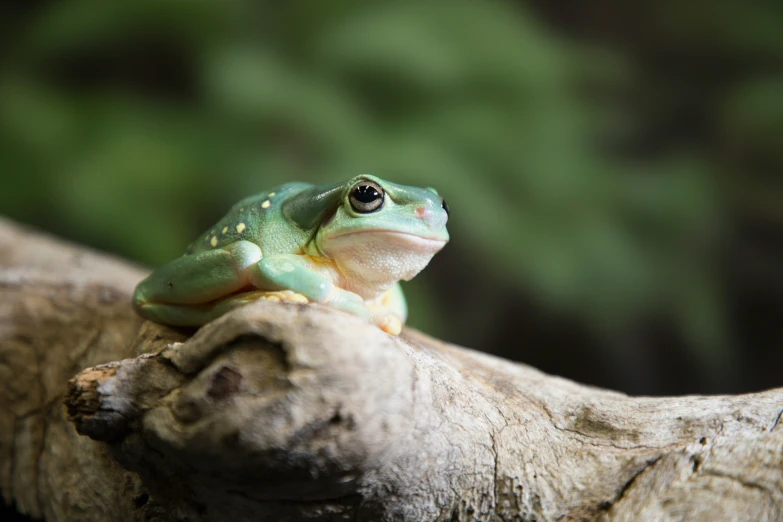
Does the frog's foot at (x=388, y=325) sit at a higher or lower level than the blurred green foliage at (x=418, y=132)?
lower

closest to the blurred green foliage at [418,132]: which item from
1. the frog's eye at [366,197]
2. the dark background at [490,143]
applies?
the dark background at [490,143]

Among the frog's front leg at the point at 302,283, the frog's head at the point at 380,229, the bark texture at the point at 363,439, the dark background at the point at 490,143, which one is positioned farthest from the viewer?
the dark background at the point at 490,143

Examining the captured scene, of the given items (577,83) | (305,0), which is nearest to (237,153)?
(305,0)

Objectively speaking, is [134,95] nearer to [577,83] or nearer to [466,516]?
[577,83]

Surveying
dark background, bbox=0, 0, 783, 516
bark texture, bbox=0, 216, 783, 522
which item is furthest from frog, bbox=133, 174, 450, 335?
dark background, bbox=0, 0, 783, 516

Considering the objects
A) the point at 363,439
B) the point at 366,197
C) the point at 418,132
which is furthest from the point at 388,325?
the point at 418,132

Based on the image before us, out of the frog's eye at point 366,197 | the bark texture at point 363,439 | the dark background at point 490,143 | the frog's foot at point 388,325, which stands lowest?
the bark texture at point 363,439

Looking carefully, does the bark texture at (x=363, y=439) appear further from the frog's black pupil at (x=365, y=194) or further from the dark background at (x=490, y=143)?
the dark background at (x=490, y=143)
